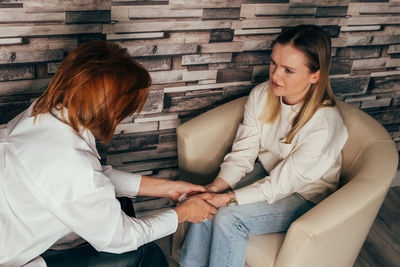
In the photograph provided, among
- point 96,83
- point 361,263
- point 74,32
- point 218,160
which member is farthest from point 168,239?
point 96,83

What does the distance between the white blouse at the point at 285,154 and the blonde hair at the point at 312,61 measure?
0.02 m

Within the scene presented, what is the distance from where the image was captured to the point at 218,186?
6.09ft

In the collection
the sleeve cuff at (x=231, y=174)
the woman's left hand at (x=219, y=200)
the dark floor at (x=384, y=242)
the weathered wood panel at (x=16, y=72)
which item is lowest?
the dark floor at (x=384, y=242)

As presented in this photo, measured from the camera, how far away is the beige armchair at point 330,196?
1.54m

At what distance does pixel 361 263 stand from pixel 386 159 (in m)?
0.72

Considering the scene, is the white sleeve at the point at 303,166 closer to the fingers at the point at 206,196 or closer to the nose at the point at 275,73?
the fingers at the point at 206,196

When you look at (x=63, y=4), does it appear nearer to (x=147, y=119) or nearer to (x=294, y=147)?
(x=147, y=119)

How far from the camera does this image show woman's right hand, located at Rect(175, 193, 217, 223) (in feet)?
5.39

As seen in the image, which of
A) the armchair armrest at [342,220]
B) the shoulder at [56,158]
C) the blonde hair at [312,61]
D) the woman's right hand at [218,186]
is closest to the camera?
the shoulder at [56,158]

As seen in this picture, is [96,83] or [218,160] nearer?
[96,83]

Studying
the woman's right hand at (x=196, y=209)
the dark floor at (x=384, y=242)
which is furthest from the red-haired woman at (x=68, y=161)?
the dark floor at (x=384, y=242)

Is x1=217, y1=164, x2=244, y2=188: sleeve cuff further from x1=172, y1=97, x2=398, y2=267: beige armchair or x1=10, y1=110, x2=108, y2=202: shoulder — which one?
x1=10, y1=110, x2=108, y2=202: shoulder

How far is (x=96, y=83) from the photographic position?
1.25 m

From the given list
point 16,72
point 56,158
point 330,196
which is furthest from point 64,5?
point 330,196
